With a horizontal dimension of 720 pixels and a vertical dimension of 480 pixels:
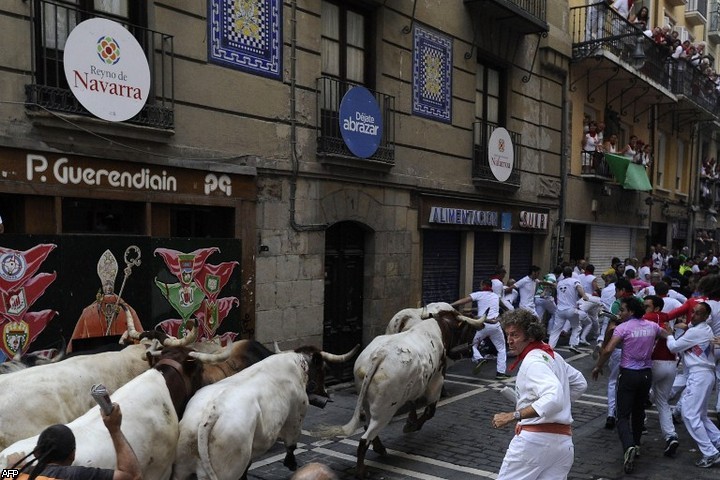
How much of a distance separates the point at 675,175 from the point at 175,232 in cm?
2358

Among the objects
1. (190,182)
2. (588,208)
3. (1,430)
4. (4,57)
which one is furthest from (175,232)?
(588,208)

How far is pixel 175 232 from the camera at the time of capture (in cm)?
901

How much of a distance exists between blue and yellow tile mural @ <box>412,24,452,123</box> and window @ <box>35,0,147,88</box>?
21.0 feet

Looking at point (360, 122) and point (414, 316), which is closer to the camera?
point (414, 316)

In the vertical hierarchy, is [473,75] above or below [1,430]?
above

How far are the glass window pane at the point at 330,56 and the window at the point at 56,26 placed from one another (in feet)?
12.8

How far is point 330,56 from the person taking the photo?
443 inches

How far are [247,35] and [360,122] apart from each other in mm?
2649

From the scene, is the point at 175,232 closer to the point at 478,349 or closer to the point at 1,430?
the point at 1,430

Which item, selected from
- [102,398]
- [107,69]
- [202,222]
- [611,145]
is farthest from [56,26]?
[611,145]

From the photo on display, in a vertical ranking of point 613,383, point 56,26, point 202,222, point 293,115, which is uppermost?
point 56,26

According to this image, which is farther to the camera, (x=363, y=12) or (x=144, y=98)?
(x=363, y=12)

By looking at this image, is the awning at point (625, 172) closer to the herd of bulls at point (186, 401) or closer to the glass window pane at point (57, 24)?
the herd of bulls at point (186, 401)

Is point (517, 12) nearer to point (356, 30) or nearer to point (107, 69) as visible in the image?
point (356, 30)
